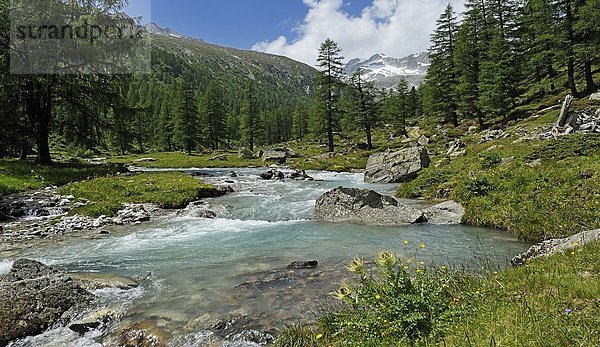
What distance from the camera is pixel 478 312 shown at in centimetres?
432

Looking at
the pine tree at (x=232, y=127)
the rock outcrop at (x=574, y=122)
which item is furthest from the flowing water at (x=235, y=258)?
the pine tree at (x=232, y=127)

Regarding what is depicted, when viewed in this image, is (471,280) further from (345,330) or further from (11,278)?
(11,278)

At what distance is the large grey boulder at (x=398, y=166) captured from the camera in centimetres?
2612

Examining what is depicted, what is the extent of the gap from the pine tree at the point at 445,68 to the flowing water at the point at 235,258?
4522 cm

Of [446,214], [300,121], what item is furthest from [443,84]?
[300,121]

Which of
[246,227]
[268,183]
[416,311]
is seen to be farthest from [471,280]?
[268,183]

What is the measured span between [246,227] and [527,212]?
9.99 meters

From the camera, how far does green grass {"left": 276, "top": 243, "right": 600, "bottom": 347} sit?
348cm

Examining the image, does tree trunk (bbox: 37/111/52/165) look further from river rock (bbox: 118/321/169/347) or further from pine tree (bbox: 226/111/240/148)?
pine tree (bbox: 226/111/240/148)

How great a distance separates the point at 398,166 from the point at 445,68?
3592 centimetres

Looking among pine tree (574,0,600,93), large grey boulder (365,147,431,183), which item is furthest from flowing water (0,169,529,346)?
pine tree (574,0,600,93)

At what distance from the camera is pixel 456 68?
171 ft

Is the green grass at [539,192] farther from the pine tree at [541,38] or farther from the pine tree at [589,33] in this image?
the pine tree at [541,38]

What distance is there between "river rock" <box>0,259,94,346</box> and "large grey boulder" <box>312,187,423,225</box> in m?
9.88
